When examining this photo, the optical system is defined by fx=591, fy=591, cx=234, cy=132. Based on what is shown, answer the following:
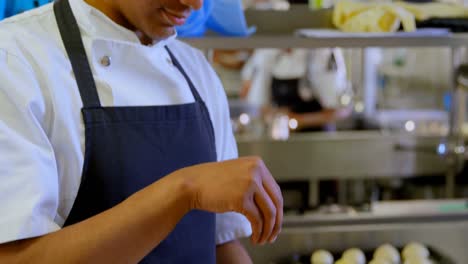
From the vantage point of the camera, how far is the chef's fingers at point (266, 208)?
64 cm

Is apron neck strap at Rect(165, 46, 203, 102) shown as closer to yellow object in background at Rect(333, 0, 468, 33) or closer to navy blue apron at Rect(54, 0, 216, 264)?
navy blue apron at Rect(54, 0, 216, 264)

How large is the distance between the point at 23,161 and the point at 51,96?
11cm

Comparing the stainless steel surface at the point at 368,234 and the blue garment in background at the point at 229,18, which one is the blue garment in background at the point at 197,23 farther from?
the stainless steel surface at the point at 368,234

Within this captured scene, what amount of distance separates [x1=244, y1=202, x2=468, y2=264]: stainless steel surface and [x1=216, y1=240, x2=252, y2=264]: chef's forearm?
16.1 inches

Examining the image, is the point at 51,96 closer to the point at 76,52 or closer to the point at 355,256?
the point at 76,52

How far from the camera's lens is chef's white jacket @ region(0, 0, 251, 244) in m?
0.64

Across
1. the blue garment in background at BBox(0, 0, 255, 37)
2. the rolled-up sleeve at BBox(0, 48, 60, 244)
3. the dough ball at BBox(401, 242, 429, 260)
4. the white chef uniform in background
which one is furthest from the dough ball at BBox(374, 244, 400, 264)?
the white chef uniform in background

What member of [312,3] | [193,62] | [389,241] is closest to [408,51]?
[312,3]

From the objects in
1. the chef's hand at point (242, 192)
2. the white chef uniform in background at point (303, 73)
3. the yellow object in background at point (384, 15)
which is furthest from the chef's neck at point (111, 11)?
the white chef uniform in background at point (303, 73)

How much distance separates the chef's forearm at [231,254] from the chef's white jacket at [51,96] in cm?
28

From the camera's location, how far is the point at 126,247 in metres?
0.64

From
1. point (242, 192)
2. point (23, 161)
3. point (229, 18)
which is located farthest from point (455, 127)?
point (23, 161)

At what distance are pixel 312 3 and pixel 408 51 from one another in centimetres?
284

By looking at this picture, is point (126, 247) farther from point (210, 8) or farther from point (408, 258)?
point (408, 258)
